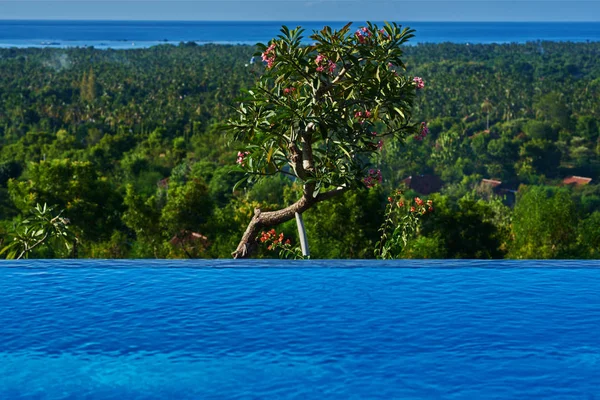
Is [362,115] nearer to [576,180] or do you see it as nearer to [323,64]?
[323,64]

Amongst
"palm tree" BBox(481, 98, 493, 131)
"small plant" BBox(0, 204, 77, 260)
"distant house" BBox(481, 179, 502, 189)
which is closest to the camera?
"small plant" BBox(0, 204, 77, 260)

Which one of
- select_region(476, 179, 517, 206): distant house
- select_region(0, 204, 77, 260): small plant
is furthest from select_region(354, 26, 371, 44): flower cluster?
select_region(476, 179, 517, 206): distant house

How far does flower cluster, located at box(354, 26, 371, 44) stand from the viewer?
5.46m

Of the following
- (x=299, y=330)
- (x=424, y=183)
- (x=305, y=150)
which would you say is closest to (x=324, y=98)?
(x=305, y=150)

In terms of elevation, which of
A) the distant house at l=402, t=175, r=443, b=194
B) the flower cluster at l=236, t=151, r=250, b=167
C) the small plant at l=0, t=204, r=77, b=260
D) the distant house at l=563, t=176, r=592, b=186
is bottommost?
the small plant at l=0, t=204, r=77, b=260

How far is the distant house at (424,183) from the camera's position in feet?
143

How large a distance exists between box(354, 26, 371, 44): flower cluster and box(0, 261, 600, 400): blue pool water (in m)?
1.73

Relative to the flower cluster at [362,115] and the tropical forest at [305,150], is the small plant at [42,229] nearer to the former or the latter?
the tropical forest at [305,150]

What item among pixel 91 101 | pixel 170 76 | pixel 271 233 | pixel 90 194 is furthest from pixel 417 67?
pixel 271 233

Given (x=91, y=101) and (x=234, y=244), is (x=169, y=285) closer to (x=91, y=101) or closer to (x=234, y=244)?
(x=234, y=244)

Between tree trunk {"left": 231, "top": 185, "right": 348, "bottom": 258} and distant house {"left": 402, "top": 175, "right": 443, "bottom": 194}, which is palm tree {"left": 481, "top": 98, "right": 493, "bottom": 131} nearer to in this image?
distant house {"left": 402, "top": 175, "right": 443, "bottom": 194}

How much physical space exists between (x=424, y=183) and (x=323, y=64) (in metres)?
39.4

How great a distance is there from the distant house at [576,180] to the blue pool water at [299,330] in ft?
139

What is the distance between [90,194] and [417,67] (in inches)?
2222
